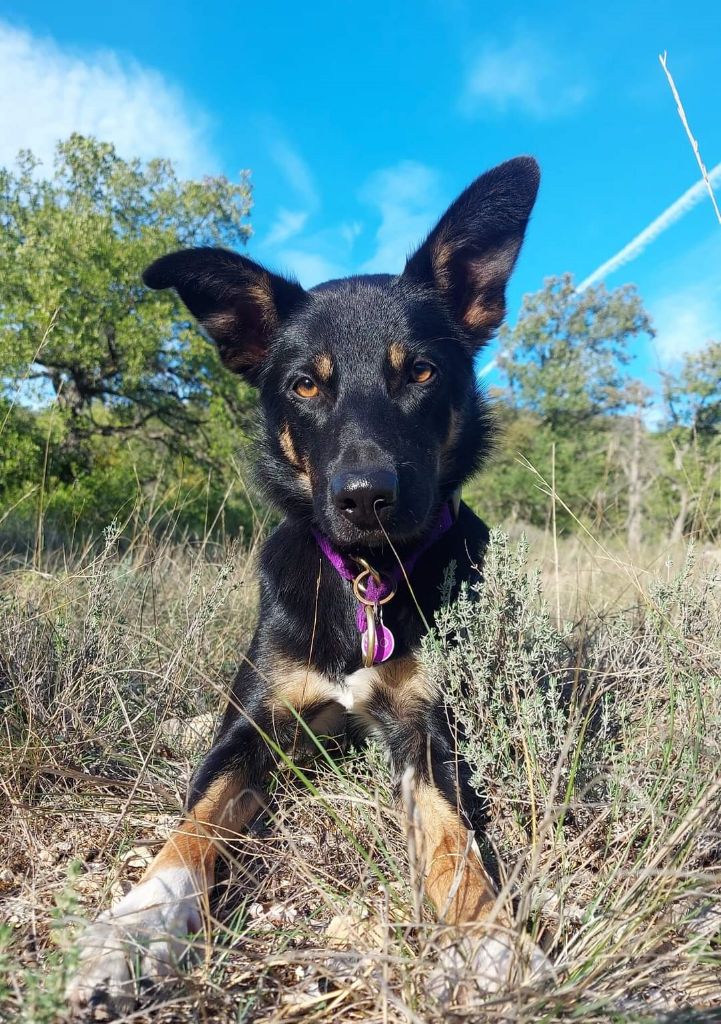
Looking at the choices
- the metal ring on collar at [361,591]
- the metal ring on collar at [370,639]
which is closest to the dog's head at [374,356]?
the metal ring on collar at [361,591]

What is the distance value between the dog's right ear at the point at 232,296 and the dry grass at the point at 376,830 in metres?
1.12

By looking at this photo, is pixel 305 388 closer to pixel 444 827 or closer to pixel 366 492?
pixel 366 492

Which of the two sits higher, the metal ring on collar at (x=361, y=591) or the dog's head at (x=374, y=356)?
the dog's head at (x=374, y=356)

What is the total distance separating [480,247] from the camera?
293 cm

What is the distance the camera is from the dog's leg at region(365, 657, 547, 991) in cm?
119

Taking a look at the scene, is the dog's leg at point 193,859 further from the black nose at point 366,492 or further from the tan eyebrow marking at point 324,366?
the tan eyebrow marking at point 324,366

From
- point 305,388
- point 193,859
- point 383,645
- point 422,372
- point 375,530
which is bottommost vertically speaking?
point 193,859

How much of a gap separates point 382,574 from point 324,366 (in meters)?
0.91

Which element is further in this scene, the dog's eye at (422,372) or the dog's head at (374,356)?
the dog's eye at (422,372)

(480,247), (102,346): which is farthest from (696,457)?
(102,346)

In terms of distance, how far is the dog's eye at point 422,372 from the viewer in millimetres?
2592

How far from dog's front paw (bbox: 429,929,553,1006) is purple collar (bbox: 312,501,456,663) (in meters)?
1.09

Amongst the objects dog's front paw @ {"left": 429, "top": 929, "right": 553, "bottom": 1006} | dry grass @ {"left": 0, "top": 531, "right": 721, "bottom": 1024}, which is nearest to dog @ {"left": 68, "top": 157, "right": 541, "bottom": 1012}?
dry grass @ {"left": 0, "top": 531, "right": 721, "bottom": 1024}

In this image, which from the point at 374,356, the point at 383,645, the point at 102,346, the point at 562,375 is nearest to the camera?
the point at 383,645
